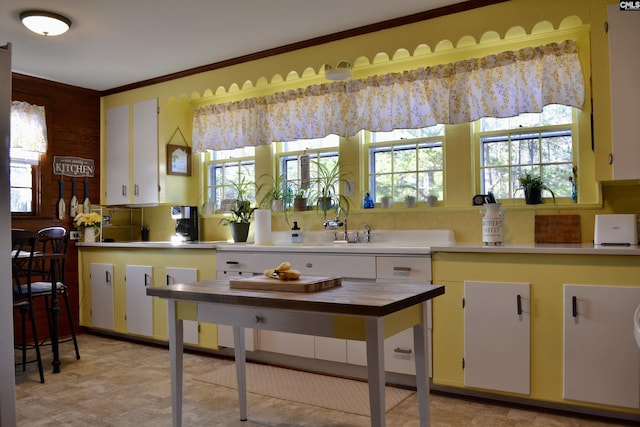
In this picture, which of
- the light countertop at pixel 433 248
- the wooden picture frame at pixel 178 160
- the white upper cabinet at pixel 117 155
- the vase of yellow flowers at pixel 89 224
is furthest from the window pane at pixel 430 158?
the vase of yellow flowers at pixel 89 224

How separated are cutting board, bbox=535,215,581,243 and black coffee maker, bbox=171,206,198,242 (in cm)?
319

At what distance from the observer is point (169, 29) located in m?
3.87

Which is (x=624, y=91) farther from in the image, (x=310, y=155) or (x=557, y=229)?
(x=310, y=155)

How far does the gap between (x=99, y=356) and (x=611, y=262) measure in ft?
13.0

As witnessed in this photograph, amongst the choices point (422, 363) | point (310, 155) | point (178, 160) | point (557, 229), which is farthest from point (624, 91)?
point (178, 160)

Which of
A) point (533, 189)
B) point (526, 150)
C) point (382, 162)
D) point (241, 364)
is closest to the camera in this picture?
point (241, 364)

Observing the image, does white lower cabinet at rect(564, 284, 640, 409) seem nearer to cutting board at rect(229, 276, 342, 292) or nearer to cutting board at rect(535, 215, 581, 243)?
cutting board at rect(535, 215, 581, 243)

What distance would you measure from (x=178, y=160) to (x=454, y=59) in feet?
9.47

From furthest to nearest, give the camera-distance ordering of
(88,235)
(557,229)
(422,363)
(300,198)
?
1. (88,235)
2. (300,198)
3. (557,229)
4. (422,363)

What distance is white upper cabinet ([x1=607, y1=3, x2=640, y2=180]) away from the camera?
2.83 meters

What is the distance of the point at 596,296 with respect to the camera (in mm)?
2812

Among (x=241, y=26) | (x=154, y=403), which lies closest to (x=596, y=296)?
(x=154, y=403)

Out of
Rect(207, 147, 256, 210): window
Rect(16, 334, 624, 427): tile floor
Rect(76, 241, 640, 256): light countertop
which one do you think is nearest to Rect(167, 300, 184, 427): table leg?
Rect(16, 334, 624, 427): tile floor

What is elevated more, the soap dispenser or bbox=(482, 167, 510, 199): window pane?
bbox=(482, 167, 510, 199): window pane
